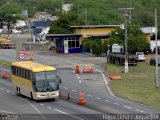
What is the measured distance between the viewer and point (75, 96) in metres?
42.2

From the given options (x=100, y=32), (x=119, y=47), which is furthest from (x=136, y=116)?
(x=100, y=32)

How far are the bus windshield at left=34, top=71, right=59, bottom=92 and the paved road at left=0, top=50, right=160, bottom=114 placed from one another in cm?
249

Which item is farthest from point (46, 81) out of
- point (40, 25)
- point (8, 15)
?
point (40, 25)

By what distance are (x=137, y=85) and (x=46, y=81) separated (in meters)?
12.4

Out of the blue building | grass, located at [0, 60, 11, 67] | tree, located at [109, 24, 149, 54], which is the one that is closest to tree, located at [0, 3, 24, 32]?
the blue building

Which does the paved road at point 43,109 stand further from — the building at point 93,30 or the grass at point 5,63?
the building at point 93,30

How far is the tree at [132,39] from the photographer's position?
8362cm

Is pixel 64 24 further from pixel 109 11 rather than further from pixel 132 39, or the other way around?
pixel 109 11

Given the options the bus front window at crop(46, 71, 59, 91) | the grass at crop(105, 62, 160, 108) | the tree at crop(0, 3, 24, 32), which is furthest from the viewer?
the tree at crop(0, 3, 24, 32)

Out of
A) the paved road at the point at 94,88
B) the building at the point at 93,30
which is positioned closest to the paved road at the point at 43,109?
the paved road at the point at 94,88

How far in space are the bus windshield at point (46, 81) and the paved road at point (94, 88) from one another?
249 centimetres

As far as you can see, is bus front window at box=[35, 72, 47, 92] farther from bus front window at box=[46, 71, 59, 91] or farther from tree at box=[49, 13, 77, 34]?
tree at box=[49, 13, 77, 34]

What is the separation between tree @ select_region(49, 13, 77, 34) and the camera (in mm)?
100125

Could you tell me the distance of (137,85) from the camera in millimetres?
48938
